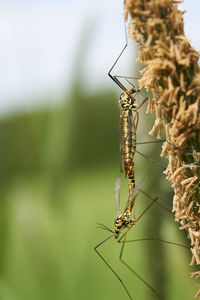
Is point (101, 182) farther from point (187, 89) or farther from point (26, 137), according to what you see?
point (187, 89)

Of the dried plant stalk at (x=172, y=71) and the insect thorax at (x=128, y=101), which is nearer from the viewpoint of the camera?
the dried plant stalk at (x=172, y=71)

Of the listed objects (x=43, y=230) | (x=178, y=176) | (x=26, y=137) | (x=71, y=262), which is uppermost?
(x=26, y=137)

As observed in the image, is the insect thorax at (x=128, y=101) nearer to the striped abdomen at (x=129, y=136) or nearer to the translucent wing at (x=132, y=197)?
the striped abdomen at (x=129, y=136)

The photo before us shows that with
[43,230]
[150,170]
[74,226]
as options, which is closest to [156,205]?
[150,170]

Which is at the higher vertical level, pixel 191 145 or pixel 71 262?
pixel 191 145

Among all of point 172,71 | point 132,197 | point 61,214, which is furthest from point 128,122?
point 61,214

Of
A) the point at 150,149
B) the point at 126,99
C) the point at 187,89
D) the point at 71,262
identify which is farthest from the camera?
the point at 71,262

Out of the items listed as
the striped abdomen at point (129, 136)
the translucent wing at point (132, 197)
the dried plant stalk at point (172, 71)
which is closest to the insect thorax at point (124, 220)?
the translucent wing at point (132, 197)
